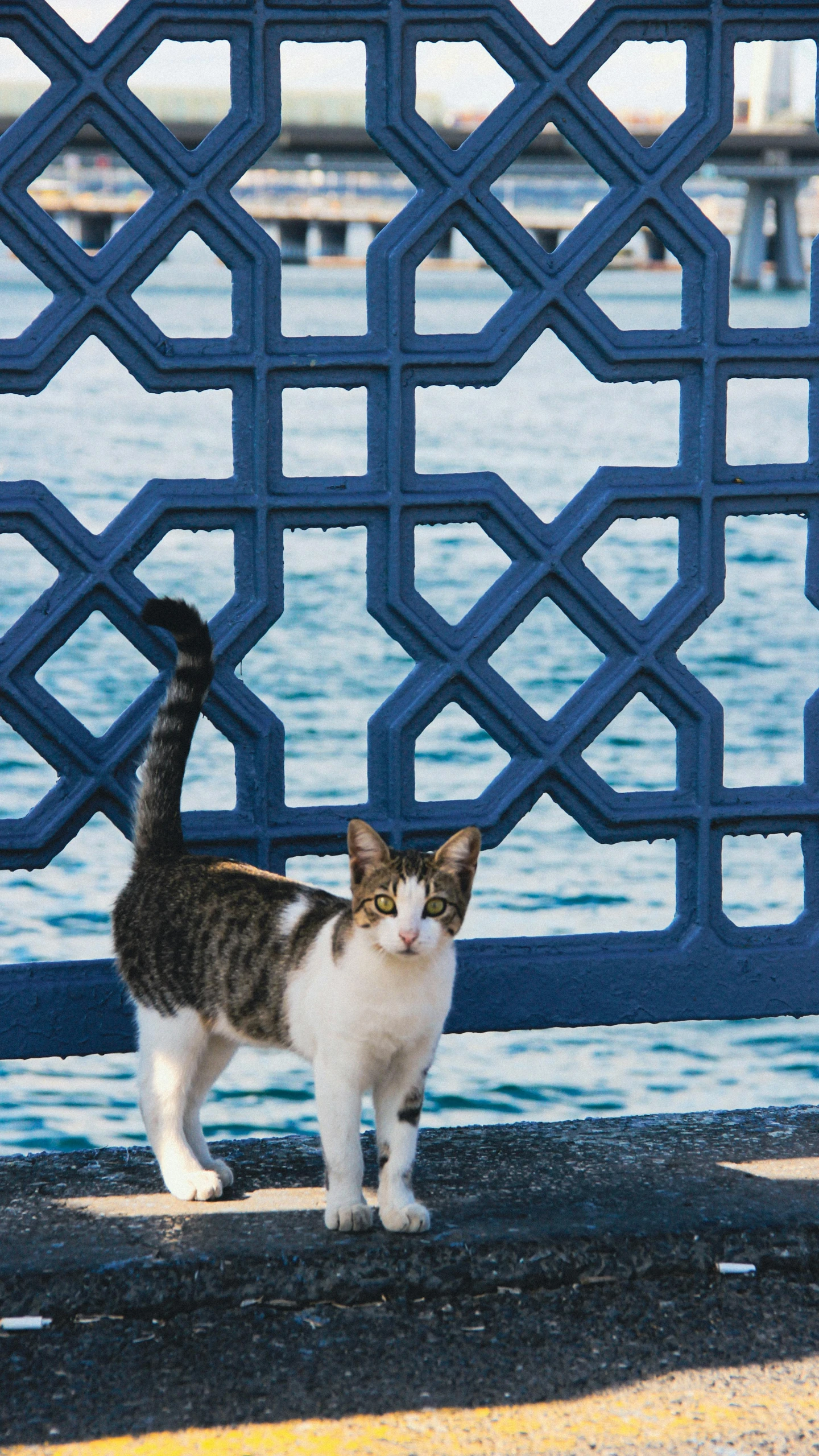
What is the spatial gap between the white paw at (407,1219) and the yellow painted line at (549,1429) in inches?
17.0

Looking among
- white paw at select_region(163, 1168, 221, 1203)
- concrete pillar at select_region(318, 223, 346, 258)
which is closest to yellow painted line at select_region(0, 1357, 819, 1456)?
white paw at select_region(163, 1168, 221, 1203)

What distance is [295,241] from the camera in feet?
207

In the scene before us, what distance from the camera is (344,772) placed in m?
6.59

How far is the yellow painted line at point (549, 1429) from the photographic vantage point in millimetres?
2111

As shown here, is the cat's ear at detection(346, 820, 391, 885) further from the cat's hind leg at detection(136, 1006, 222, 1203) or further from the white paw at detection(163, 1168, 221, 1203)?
the white paw at detection(163, 1168, 221, 1203)

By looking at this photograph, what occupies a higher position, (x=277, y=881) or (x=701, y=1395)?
(x=277, y=881)

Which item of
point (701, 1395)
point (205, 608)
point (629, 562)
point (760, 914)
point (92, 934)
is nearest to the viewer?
point (701, 1395)

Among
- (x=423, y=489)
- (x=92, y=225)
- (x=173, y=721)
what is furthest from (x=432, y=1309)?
(x=92, y=225)

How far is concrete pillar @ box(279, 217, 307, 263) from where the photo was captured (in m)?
61.6

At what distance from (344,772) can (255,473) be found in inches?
144

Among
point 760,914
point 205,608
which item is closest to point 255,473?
point 760,914

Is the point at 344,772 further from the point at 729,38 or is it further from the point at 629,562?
the point at 629,562

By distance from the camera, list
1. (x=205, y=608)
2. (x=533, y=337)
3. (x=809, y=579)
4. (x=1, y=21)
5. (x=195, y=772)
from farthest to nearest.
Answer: (x=205, y=608) < (x=195, y=772) < (x=809, y=579) < (x=533, y=337) < (x=1, y=21)

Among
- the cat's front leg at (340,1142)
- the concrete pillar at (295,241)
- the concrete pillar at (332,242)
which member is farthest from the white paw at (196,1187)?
the concrete pillar at (332,242)
